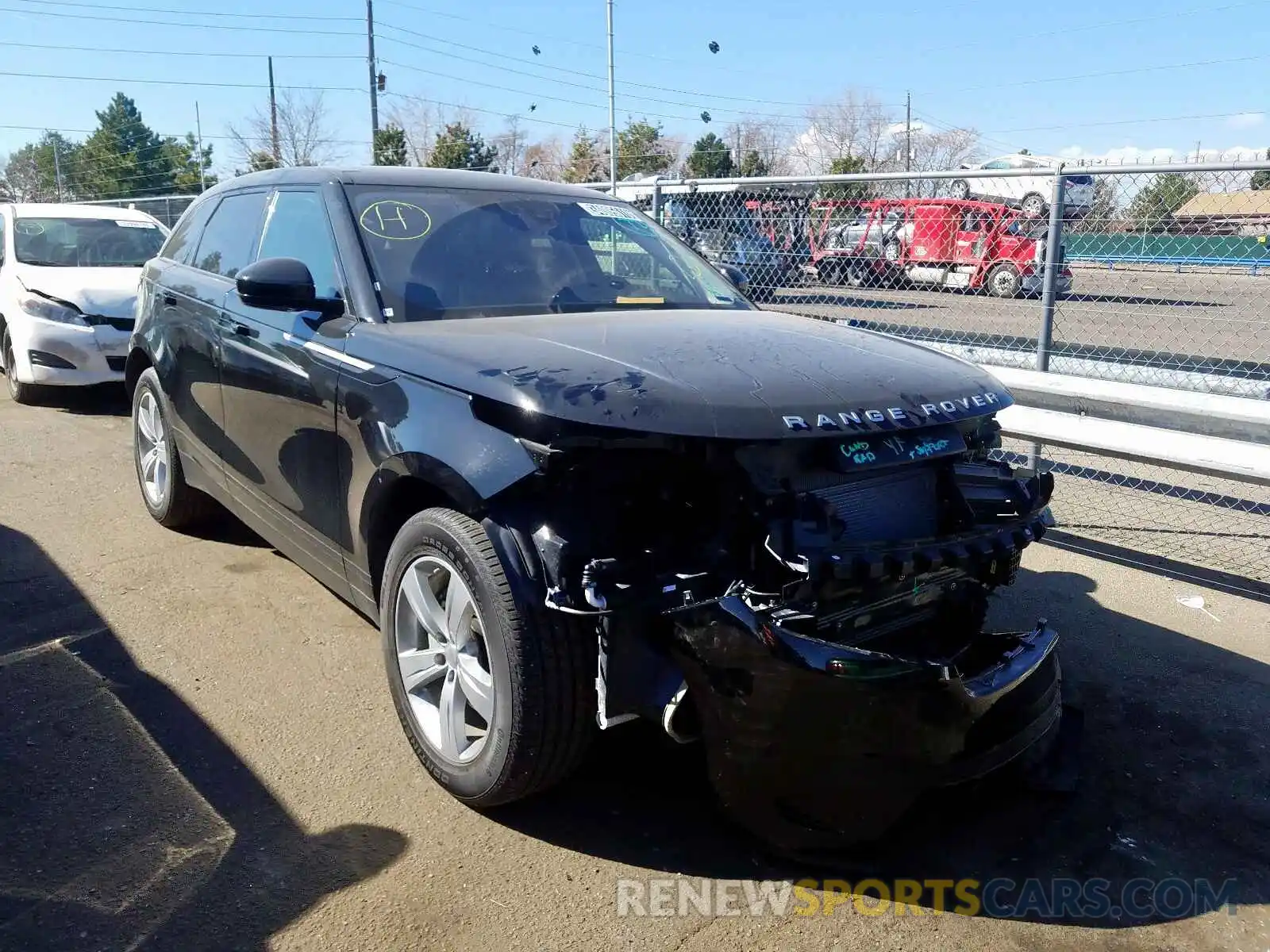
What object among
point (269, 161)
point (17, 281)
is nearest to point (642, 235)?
point (17, 281)

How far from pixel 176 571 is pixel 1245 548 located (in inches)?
221

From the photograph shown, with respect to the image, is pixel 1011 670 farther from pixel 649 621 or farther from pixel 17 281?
pixel 17 281

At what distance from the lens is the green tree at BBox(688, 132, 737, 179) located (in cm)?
5147

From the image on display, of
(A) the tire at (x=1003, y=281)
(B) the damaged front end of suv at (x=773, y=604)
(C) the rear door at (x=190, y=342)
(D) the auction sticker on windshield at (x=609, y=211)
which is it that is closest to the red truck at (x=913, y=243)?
(A) the tire at (x=1003, y=281)

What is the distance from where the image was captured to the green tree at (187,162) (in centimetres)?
5583

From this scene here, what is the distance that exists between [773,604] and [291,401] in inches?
80.7

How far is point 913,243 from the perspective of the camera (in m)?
6.70

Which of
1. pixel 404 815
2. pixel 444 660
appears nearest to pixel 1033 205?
pixel 444 660

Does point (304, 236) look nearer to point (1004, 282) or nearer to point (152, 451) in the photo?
point (152, 451)

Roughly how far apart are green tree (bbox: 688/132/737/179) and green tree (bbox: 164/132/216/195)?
26618 mm

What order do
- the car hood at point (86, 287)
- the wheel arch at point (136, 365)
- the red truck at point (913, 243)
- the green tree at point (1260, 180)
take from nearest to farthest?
the green tree at point (1260, 180) → the wheel arch at point (136, 365) → the red truck at point (913, 243) → the car hood at point (86, 287)

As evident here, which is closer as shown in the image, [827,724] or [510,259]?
[827,724]

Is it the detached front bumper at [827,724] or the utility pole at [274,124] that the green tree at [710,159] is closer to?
the utility pole at [274,124]

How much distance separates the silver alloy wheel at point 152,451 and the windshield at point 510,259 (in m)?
2.19
